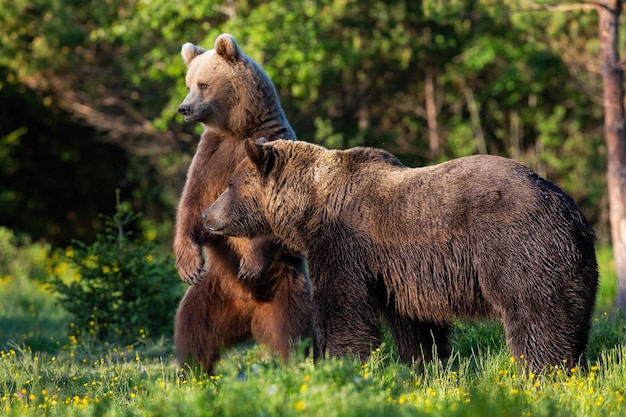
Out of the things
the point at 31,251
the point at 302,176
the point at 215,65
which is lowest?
the point at 31,251

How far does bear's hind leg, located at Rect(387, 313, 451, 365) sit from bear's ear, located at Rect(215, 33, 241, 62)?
98.2 inches

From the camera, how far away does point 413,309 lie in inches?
242

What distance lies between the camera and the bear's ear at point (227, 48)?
24.3ft

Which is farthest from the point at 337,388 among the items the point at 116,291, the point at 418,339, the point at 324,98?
the point at 324,98

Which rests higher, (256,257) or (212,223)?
(212,223)

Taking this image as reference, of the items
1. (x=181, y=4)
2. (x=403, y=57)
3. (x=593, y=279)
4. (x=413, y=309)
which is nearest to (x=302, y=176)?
(x=413, y=309)

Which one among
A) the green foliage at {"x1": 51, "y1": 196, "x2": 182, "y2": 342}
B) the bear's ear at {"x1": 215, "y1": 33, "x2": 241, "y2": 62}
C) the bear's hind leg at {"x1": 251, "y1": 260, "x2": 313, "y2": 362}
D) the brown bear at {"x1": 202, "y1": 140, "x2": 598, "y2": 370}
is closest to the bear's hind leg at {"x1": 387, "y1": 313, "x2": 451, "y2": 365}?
the brown bear at {"x1": 202, "y1": 140, "x2": 598, "y2": 370}

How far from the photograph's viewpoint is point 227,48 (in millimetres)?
7441

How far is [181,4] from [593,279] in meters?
12.6

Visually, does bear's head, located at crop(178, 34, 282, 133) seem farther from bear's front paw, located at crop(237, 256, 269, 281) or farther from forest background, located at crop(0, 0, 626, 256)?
forest background, located at crop(0, 0, 626, 256)

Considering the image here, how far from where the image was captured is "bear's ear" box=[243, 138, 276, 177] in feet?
21.1

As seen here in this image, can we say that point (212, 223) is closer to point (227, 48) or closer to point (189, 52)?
point (227, 48)

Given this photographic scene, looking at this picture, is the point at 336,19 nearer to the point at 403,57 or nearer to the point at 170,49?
the point at 403,57

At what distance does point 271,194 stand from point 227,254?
2.88 feet
